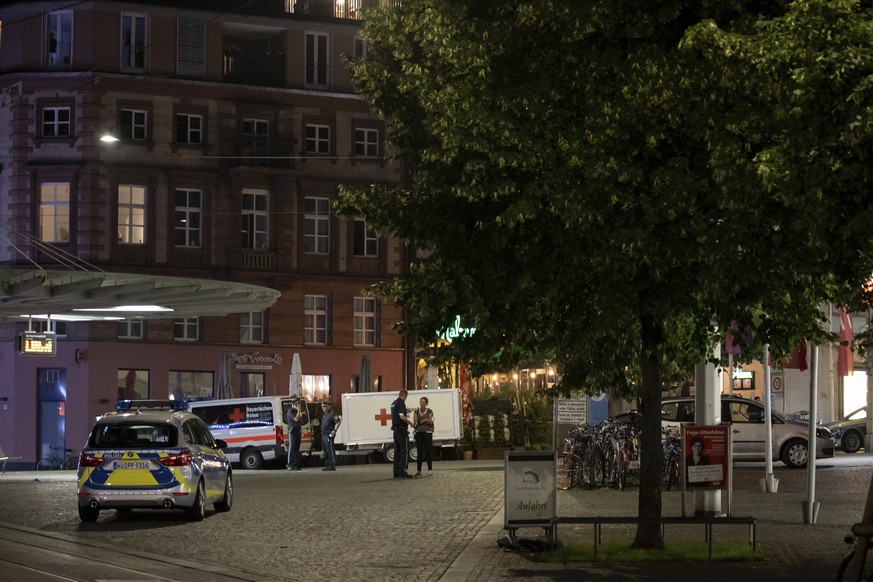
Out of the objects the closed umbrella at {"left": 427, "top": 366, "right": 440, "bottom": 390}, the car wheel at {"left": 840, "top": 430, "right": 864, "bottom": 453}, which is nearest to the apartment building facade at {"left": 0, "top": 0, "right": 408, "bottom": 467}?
the closed umbrella at {"left": 427, "top": 366, "right": 440, "bottom": 390}

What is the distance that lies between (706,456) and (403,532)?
4.06 metres

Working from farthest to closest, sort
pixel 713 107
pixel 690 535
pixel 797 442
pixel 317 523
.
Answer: pixel 797 442
pixel 317 523
pixel 690 535
pixel 713 107

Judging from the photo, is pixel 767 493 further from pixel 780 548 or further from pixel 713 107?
pixel 713 107

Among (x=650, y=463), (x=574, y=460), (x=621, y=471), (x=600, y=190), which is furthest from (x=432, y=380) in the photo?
(x=600, y=190)

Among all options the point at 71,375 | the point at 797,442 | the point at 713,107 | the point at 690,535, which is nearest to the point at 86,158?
the point at 71,375

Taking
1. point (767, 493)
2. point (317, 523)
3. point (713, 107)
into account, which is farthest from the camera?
point (767, 493)

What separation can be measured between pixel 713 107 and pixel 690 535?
703 centimetres

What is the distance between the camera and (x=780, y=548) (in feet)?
58.0

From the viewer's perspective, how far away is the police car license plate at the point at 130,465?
2211 centimetres

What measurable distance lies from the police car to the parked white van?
23360 mm

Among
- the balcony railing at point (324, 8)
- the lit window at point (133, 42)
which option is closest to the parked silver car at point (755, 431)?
the lit window at point (133, 42)

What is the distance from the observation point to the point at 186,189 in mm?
61250

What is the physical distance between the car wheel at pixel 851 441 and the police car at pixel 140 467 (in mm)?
29283

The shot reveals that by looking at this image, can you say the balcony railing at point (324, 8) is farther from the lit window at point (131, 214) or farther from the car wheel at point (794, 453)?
the car wheel at point (794, 453)
